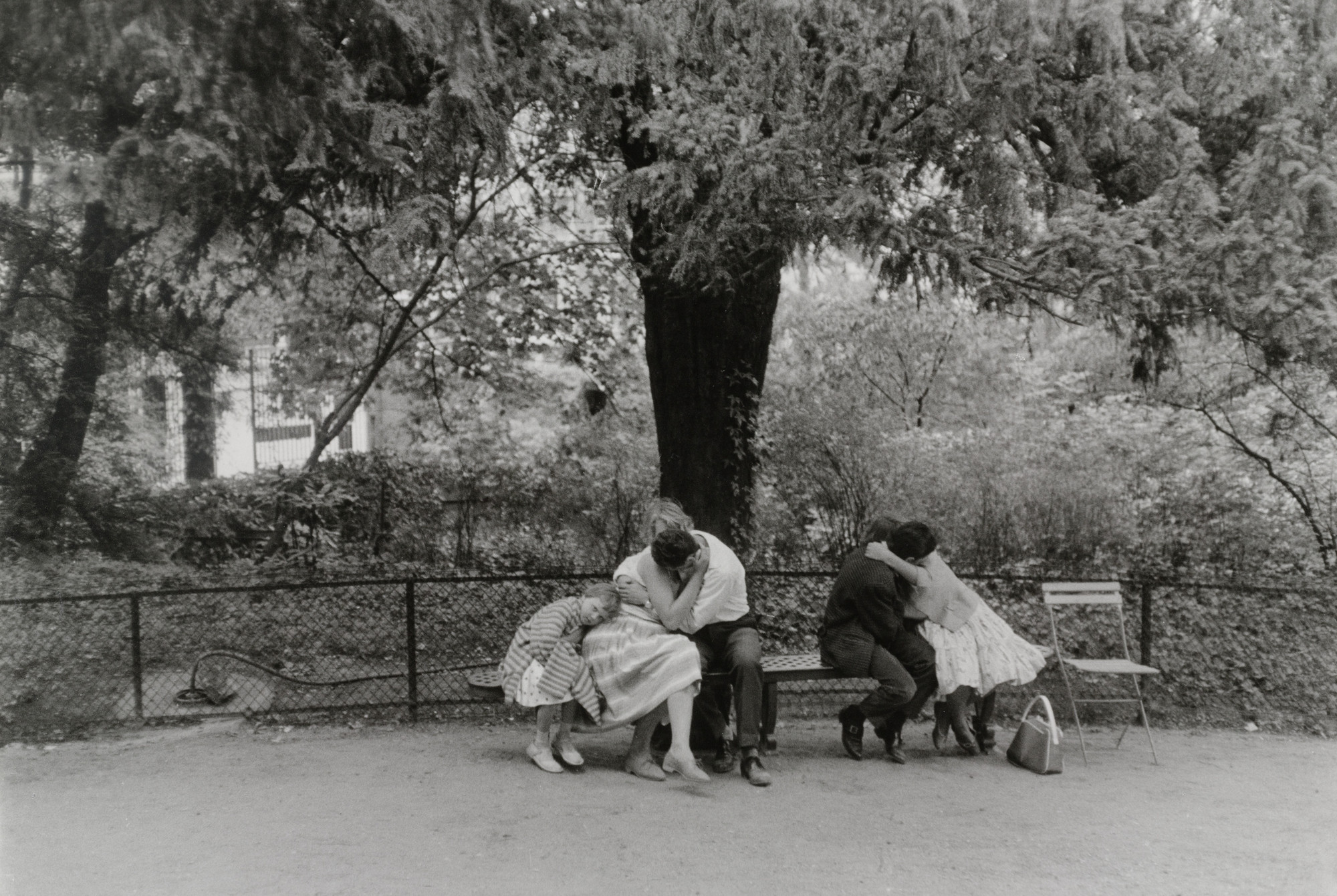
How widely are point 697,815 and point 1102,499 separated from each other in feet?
23.2

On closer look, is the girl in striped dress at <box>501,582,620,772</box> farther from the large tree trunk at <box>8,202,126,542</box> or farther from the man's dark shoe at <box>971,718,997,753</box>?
the large tree trunk at <box>8,202,126,542</box>

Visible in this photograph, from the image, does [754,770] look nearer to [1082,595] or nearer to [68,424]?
[1082,595]

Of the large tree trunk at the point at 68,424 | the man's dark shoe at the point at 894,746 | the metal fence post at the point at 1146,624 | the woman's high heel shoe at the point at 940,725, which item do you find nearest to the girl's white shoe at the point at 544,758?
the man's dark shoe at the point at 894,746

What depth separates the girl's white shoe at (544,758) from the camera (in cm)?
591

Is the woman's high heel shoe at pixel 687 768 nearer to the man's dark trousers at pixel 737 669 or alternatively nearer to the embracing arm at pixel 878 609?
the man's dark trousers at pixel 737 669

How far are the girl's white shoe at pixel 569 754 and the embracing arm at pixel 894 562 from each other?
205 cm

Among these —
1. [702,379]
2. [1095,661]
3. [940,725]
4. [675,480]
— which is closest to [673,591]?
[940,725]

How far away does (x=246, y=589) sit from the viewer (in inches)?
273

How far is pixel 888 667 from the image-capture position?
6238 millimetres

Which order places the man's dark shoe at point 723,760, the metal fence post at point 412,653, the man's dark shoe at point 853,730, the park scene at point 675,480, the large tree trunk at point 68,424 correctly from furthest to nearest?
the large tree trunk at point 68,424 < the metal fence post at point 412,653 < the man's dark shoe at point 853,730 < the man's dark shoe at point 723,760 < the park scene at point 675,480

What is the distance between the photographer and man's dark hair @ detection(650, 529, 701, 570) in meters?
5.94

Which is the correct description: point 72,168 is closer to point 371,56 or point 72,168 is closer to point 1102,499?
point 371,56

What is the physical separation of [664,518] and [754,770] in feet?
4.80

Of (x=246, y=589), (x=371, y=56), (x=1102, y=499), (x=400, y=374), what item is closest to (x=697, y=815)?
(x=246, y=589)
